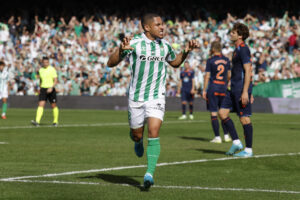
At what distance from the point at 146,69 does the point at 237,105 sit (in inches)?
163

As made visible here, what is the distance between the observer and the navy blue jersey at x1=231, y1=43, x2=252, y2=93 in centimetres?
1209

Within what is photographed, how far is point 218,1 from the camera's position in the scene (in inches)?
1688

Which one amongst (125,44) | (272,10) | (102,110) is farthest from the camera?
(272,10)

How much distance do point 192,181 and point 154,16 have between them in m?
2.18

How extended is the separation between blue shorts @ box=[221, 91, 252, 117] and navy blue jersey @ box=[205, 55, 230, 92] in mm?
3004

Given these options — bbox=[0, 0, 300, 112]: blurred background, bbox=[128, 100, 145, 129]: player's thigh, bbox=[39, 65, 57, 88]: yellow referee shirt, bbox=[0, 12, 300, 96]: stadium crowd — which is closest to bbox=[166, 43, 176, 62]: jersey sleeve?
bbox=[128, 100, 145, 129]: player's thigh

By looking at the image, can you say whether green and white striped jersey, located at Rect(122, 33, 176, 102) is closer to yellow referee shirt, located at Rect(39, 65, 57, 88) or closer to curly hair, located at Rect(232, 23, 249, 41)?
curly hair, located at Rect(232, 23, 249, 41)

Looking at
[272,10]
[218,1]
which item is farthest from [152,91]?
[218,1]

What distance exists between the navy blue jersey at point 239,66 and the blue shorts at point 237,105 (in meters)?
0.12

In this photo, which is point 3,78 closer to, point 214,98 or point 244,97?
point 214,98

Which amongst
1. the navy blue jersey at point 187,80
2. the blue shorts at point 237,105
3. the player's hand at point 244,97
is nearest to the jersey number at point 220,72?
the blue shorts at point 237,105

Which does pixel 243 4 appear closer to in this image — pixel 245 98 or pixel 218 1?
pixel 218 1

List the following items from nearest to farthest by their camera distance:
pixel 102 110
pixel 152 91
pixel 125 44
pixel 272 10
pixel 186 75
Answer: pixel 125 44 < pixel 152 91 < pixel 186 75 < pixel 102 110 < pixel 272 10

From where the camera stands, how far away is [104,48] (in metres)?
40.4
